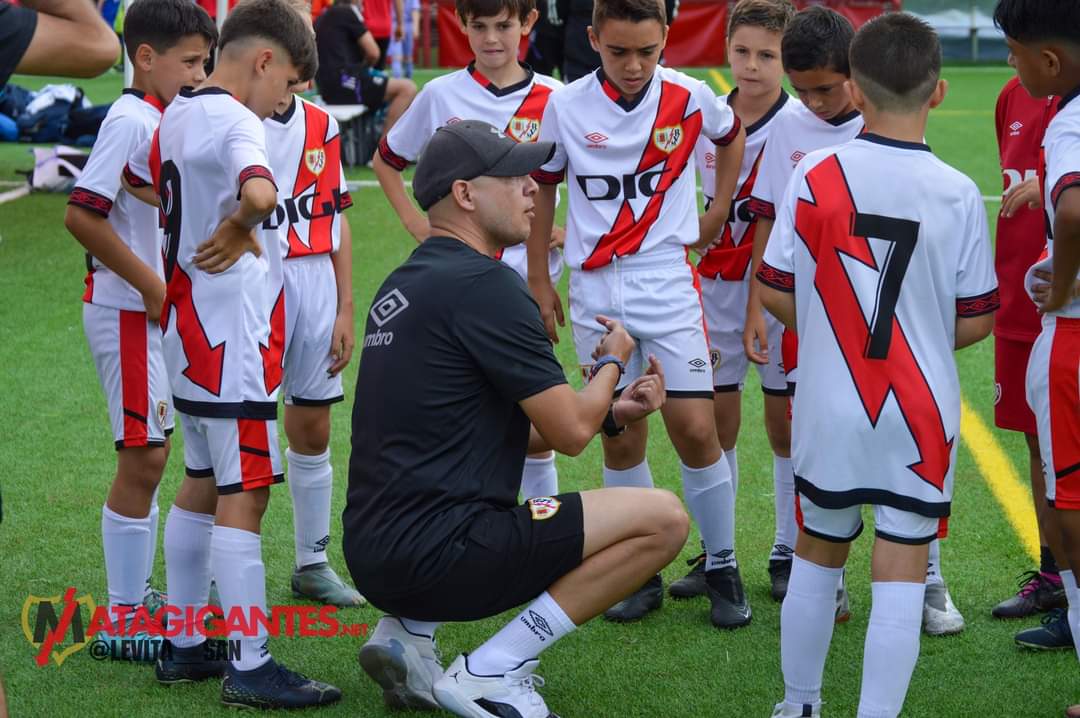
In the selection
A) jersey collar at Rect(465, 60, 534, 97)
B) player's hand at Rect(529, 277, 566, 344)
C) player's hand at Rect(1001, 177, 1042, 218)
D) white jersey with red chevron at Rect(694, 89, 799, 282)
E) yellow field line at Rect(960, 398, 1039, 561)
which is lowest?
yellow field line at Rect(960, 398, 1039, 561)

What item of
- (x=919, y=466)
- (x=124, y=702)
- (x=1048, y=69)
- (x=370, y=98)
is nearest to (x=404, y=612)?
(x=124, y=702)

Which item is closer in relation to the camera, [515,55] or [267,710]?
[267,710]

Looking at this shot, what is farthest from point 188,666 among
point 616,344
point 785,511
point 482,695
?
point 785,511

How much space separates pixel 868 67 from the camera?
3.32 metres

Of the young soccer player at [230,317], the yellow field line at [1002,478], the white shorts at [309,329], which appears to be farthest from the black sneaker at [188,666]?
the yellow field line at [1002,478]

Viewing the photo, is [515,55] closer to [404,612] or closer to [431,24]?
[404,612]

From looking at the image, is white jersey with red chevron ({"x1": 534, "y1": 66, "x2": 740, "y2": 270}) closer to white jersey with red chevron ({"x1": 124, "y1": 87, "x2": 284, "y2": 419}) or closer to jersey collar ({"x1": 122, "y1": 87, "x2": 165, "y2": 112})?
white jersey with red chevron ({"x1": 124, "y1": 87, "x2": 284, "y2": 419})

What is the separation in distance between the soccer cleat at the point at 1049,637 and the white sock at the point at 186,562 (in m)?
2.53

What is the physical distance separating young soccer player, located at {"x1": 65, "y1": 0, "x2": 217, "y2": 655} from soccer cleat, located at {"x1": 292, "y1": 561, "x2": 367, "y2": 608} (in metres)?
0.56

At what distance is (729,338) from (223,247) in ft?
6.34

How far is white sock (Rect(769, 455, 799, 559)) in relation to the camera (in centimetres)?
472

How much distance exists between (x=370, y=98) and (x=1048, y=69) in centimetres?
1019

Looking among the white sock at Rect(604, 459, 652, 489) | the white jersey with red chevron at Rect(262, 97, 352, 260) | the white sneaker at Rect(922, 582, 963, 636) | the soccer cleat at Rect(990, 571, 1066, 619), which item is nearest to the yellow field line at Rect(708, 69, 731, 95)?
the white jersey with red chevron at Rect(262, 97, 352, 260)

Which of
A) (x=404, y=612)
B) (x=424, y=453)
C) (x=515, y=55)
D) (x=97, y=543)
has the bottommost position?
(x=97, y=543)
